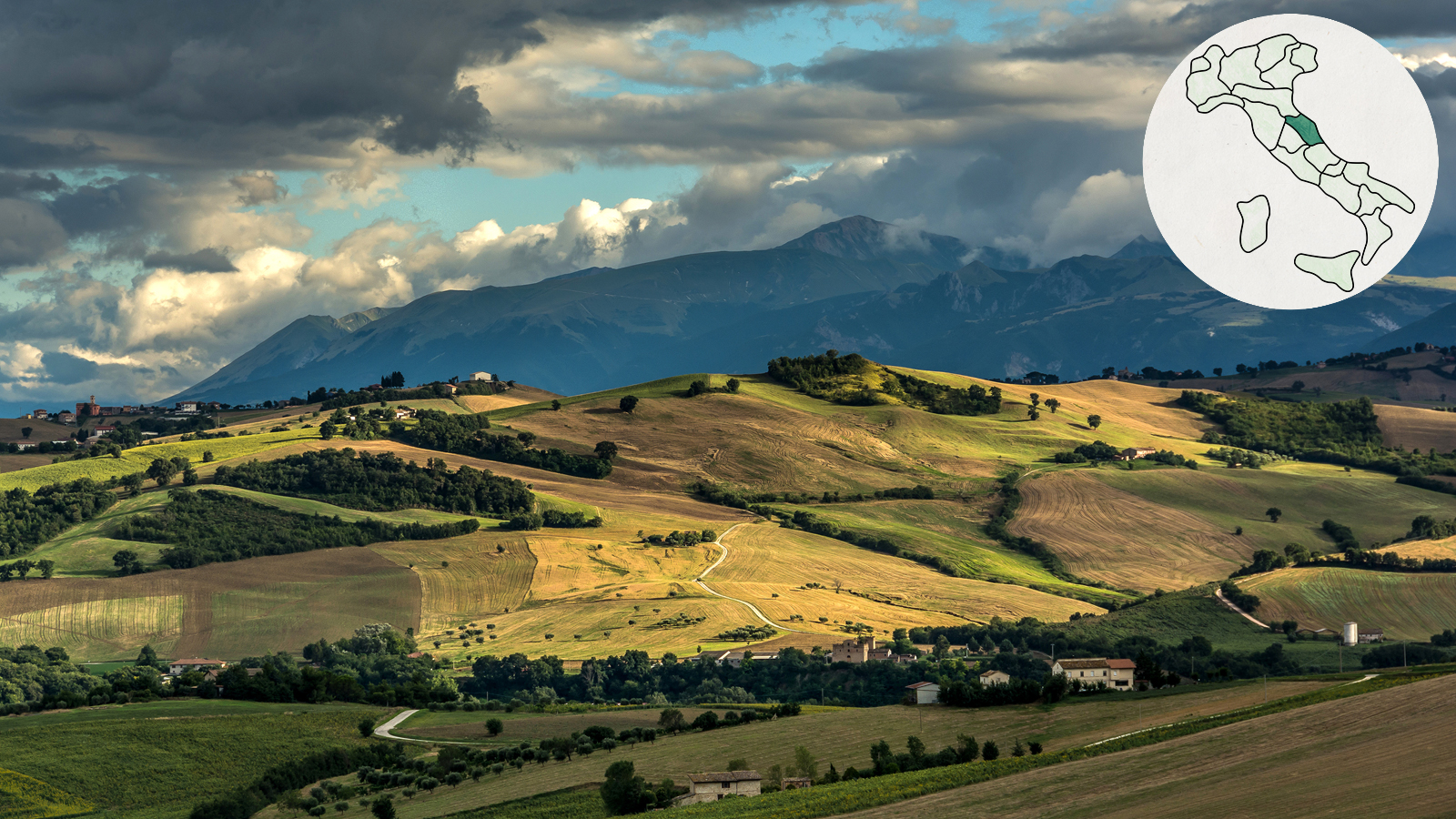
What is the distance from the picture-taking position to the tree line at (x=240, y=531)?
148 m

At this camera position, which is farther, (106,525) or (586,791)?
(106,525)

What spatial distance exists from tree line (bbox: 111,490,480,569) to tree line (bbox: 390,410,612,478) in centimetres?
2942

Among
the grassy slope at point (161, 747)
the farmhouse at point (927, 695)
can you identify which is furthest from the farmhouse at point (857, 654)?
the grassy slope at point (161, 747)

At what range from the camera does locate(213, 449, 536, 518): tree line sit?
167 metres

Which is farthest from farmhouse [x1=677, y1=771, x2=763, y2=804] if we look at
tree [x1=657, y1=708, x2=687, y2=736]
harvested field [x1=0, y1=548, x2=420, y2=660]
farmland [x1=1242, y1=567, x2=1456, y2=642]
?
harvested field [x1=0, y1=548, x2=420, y2=660]

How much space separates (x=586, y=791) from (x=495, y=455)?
134668 millimetres

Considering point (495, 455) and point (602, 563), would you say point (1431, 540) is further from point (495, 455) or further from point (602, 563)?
point (495, 455)

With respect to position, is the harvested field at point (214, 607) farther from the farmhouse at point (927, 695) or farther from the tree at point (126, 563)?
the farmhouse at point (927, 695)

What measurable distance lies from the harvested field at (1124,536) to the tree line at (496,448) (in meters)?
61.2

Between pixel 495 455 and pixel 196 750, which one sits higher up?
pixel 495 455

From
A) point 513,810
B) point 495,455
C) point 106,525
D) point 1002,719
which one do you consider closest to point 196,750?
point 513,810

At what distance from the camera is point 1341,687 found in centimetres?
5216

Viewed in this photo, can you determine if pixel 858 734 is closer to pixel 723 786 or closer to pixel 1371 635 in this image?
pixel 723 786

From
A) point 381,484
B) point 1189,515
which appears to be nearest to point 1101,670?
point 1189,515
